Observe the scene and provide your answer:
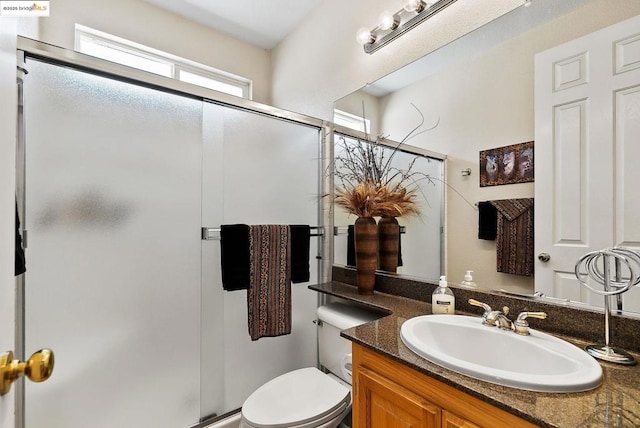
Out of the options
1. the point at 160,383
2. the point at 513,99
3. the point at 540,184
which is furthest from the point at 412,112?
the point at 160,383

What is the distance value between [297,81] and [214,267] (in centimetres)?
156

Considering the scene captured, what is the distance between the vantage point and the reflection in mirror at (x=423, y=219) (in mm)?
1403

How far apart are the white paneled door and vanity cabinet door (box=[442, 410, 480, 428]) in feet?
1.98

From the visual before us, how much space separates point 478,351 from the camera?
0.98 metres

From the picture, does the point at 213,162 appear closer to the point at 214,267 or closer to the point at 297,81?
the point at 214,267

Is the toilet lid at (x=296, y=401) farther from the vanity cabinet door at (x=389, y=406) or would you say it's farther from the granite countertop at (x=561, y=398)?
the granite countertop at (x=561, y=398)

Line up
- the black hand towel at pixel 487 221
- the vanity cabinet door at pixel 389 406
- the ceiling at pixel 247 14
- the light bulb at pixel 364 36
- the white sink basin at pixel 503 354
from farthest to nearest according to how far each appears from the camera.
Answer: the ceiling at pixel 247 14 → the light bulb at pixel 364 36 → the black hand towel at pixel 487 221 → the vanity cabinet door at pixel 389 406 → the white sink basin at pixel 503 354

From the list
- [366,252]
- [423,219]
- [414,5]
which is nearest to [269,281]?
[366,252]

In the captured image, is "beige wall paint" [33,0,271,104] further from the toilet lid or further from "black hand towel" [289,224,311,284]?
the toilet lid

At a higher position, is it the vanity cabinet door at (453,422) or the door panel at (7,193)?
the door panel at (7,193)

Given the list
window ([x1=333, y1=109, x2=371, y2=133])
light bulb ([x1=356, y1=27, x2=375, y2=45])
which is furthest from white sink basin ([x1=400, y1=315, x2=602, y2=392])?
light bulb ([x1=356, y1=27, x2=375, y2=45])

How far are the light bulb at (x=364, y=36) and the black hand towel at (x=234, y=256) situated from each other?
4.01ft

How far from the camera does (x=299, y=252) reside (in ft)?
5.64

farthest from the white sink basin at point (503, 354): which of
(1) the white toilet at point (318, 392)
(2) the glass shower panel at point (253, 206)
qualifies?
(2) the glass shower panel at point (253, 206)
